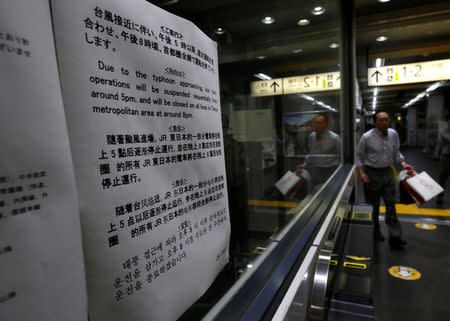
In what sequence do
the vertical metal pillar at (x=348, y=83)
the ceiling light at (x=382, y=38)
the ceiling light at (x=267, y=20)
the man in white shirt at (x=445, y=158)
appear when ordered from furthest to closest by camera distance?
the ceiling light at (x=382, y=38) < the man in white shirt at (x=445, y=158) < the vertical metal pillar at (x=348, y=83) < the ceiling light at (x=267, y=20)

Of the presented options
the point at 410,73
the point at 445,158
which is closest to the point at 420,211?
the point at 445,158

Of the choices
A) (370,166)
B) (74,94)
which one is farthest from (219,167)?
(370,166)

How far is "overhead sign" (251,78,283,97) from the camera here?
117 cm

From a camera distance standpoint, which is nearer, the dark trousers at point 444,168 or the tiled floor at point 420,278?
the tiled floor at point 420,278

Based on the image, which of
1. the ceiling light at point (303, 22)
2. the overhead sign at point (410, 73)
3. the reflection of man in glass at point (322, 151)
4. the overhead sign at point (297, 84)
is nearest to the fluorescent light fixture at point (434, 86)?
the overhead sign at point (410, 73)

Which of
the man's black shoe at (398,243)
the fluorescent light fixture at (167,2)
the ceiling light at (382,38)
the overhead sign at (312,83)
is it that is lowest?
the man's black shoe at (398,243)

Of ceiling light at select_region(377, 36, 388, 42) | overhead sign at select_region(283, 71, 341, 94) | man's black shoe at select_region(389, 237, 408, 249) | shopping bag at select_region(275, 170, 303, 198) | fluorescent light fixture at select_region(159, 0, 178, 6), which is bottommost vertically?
man's black shoe at select_region(389, 237, 408, 249)

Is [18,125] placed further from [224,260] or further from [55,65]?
[224,260]

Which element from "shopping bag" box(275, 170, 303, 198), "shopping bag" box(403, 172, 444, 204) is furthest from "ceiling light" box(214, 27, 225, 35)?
"shopping bag" box(403, 172, 444, 204)

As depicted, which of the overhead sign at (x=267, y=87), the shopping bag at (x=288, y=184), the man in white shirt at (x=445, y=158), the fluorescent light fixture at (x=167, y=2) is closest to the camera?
the fluorescent light fixture at (x=167, y=2)

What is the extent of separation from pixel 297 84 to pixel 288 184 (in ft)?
3.11

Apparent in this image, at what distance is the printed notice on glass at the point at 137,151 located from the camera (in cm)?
26

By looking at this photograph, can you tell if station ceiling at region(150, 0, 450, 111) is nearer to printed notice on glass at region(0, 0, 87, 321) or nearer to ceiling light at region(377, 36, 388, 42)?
ceiling light at region(377, 36, 388, 42)

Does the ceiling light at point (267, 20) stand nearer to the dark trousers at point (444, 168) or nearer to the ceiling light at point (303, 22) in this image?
the ceiling light at point (303, 22)
